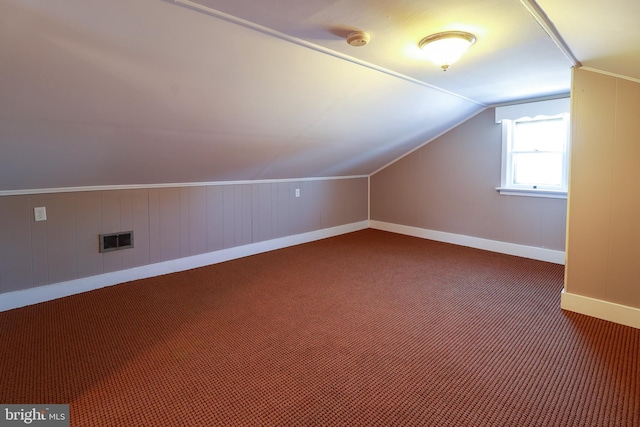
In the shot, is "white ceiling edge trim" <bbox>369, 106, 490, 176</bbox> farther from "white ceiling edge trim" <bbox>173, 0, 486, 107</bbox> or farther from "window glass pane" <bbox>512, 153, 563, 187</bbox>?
"white ceiling edge trim" <bbox>173, 0, 486, 107</bbox>

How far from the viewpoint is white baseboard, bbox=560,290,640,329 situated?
260 cm

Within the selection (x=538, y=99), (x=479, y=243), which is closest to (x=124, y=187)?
(x=479, y=243)

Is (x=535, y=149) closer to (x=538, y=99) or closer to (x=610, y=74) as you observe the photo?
(x=538, y=99)

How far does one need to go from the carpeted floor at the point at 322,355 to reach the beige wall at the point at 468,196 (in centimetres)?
88

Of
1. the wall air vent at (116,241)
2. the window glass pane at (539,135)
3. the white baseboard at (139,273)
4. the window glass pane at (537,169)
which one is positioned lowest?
the white baseboard at (139,273)

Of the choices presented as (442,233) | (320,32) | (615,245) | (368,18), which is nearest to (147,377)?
(320,32)

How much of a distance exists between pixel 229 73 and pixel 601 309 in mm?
3155

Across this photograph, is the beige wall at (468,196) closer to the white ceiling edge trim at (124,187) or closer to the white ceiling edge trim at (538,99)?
the white ceiling edge trim at (538,99)

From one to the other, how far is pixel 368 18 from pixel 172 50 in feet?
3.44

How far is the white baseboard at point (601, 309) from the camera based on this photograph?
260 centimetres

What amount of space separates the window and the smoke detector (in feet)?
9.34

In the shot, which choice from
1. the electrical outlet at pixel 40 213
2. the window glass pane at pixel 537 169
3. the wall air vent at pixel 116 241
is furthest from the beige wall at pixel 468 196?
the electrical outlet at pixel 40 213

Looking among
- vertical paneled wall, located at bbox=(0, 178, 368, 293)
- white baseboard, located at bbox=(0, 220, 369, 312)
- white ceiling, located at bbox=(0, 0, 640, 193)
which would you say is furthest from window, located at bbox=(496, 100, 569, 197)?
white baseboard, located at bbox=(0, 220, 369, 312)

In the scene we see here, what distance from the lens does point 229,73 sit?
88.4 inches
